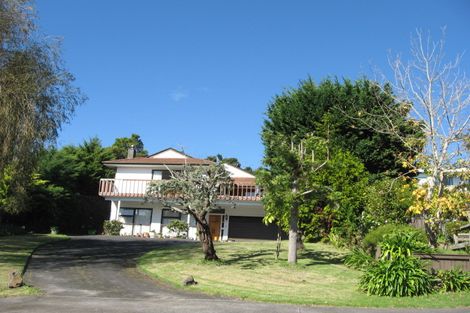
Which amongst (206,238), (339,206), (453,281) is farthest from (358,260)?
(206,238)

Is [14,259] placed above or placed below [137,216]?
below

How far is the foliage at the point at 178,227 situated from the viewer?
3381cm

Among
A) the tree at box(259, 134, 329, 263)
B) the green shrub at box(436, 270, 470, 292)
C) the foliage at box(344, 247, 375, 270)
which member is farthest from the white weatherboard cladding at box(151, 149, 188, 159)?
the green shrub at box(436, 270, 470, 292)

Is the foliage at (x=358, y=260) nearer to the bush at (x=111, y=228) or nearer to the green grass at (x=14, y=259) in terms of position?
the green grass at (x=14, y=259)

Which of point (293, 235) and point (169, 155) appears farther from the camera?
point (169, 155)

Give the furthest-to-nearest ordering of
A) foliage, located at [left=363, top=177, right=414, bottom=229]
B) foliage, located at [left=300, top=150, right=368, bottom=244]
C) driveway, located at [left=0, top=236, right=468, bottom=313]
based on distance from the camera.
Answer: foliage, located at [left=300, top=150, right=368, bottom=244] → foliage, located at [left=363, top=177, right=414, bottom=229] → driveway, located at [left=0, top=236, right=468, bottom=313]

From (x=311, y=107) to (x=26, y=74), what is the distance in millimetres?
15241

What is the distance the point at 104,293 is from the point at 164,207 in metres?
20.4

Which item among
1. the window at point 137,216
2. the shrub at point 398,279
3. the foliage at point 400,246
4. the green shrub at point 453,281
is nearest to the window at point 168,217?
the window at point 137,216

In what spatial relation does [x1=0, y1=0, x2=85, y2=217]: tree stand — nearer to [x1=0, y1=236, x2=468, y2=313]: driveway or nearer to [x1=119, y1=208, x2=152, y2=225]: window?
[x1=0, y1=236, x2=468, y2=313]: driveway

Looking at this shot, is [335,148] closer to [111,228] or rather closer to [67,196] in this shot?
[111,228]

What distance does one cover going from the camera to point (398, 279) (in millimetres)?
12484

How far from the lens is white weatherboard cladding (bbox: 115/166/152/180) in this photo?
3644 centimetres

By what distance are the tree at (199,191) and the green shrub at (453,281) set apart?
324 inches
